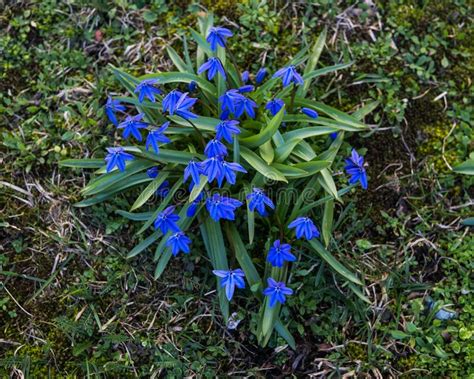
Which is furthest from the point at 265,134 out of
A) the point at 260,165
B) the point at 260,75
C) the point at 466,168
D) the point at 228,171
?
the point at 466,168

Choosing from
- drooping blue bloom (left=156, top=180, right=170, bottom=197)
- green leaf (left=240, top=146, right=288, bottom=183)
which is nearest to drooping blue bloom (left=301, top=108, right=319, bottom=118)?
green leaf (left=240, top=146, right=288, bottom=183)

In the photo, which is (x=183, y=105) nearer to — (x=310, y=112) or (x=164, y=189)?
(x=164, y=189)

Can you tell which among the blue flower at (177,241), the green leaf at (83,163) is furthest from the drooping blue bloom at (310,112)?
the green leaf at (83,163)

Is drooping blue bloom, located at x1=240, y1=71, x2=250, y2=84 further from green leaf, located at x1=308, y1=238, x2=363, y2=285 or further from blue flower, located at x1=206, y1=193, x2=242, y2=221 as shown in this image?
green leaf, located at x1=308, y1=238, x2=363, y2=285

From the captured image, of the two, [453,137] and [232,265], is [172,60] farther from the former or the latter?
[453,137]

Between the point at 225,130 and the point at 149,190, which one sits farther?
the point at 149,190

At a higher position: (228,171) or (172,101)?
(172,101)
